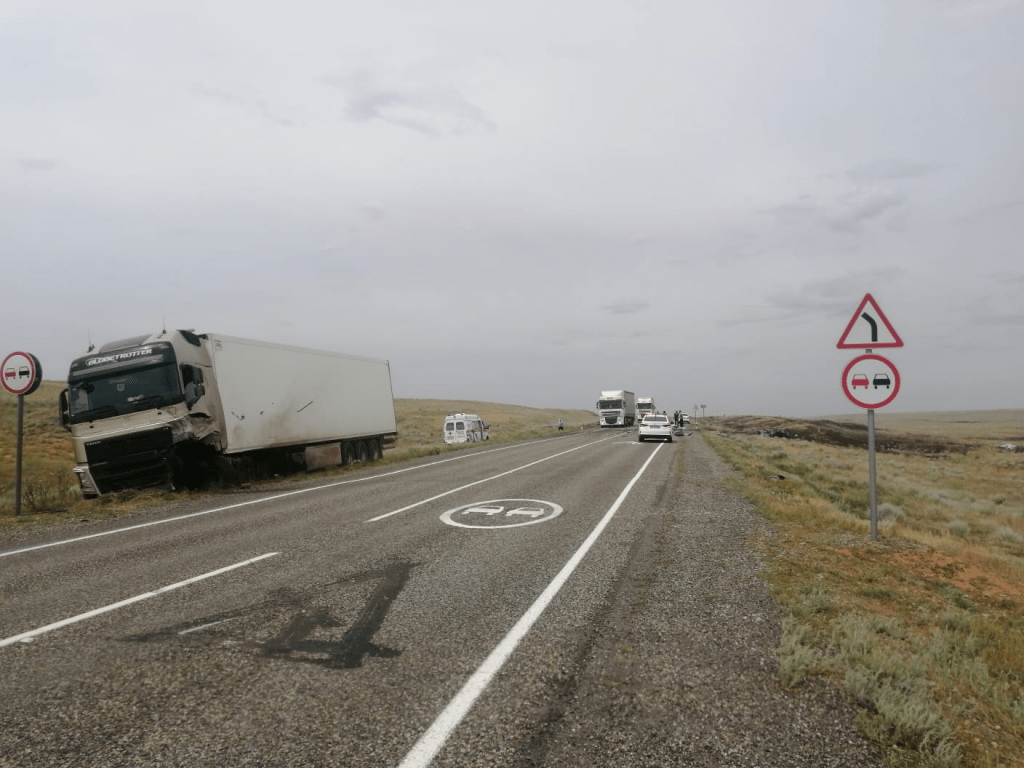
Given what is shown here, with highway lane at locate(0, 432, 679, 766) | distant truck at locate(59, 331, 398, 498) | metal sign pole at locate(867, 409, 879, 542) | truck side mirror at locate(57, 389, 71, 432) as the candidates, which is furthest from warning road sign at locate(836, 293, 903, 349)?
truck side mirror at locate(57, 389, 71, 432)

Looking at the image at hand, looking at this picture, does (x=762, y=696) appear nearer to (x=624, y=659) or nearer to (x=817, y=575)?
(x=624, y=659)

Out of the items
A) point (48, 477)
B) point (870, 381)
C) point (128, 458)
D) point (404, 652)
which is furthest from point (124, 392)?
point (870, 381)

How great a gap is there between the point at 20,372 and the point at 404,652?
12.6m

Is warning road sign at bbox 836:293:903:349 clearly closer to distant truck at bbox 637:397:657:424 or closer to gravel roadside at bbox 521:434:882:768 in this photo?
gravel roadside at bbox 521:434:882:768

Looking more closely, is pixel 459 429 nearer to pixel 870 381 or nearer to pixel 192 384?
pixel 192 384

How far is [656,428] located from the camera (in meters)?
36.3

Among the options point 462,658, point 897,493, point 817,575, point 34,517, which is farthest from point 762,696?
point 897,493

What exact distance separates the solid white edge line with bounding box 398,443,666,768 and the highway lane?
0.05 metres

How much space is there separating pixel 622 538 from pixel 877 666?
14.9 feet

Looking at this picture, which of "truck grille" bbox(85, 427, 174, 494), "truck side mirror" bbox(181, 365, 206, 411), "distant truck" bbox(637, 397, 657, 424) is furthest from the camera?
"distant truck" bbox(637, 397, 657, 424)

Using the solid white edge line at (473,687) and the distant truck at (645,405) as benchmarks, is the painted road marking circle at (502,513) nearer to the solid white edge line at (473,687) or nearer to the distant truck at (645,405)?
the solid white edge line at (473,687)

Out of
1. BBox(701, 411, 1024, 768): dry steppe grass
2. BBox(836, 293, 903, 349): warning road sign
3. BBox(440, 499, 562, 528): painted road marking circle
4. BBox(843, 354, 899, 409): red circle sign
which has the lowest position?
BBox(701, 411, 1024, 768): dry steppe grass

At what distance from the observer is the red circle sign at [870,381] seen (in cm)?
775

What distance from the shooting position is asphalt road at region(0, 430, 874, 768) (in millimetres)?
3254
